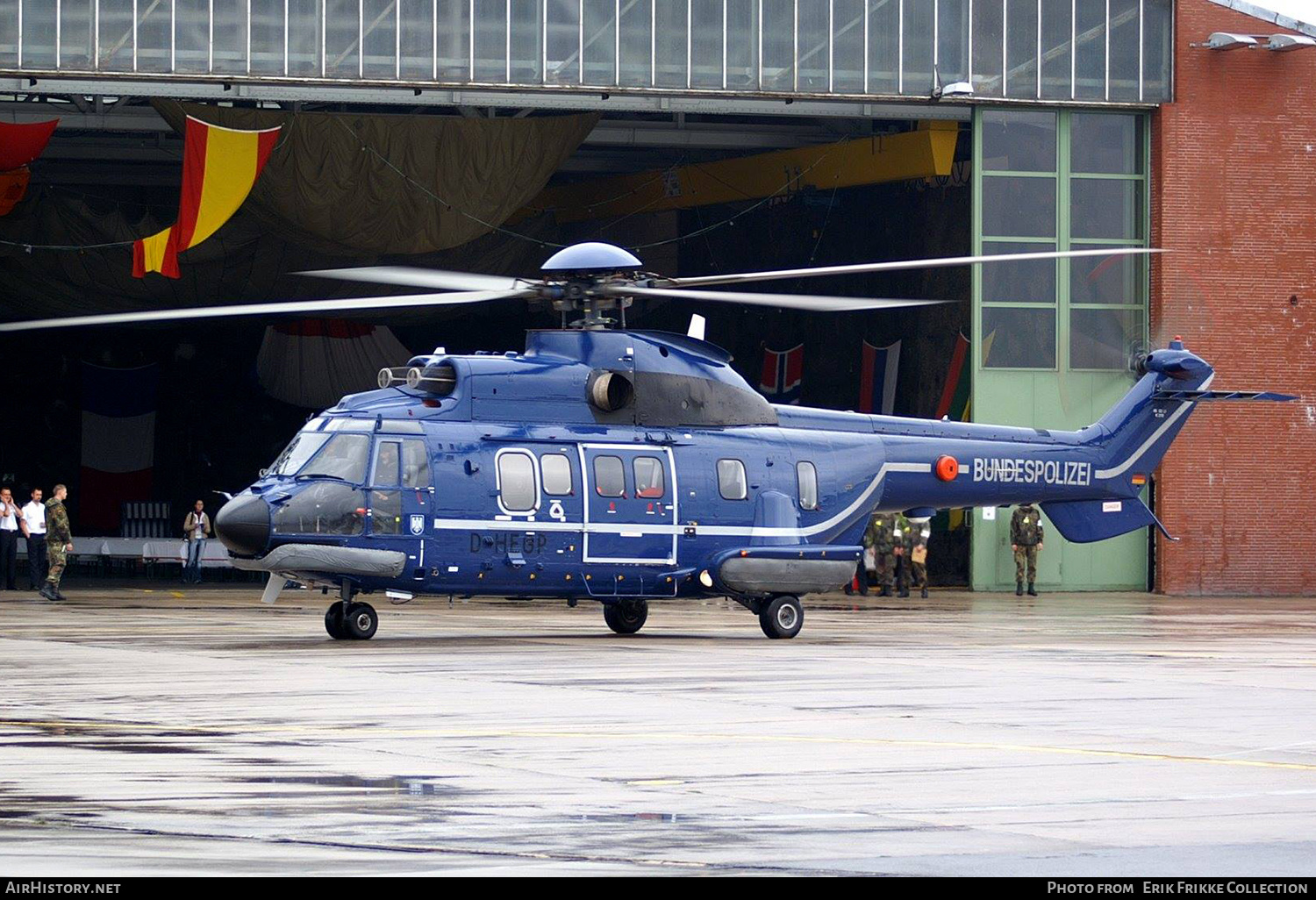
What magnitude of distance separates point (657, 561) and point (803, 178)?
843 inches

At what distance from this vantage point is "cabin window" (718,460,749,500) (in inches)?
844

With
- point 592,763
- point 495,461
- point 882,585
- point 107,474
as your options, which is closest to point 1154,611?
point 882,585

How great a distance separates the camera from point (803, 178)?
135 feet

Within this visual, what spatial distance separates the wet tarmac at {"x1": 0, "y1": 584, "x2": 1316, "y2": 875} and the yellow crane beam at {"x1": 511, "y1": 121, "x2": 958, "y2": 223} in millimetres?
17178

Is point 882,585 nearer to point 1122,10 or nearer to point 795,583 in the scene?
point 1122,10

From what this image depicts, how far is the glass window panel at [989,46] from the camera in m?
34.0

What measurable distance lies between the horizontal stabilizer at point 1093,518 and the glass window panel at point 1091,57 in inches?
494

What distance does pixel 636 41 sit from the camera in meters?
32.5

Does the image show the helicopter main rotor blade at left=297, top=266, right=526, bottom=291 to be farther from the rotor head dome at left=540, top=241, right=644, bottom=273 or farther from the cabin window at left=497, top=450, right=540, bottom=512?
the cabin window at left=497, top=450, right=540, bottom=512

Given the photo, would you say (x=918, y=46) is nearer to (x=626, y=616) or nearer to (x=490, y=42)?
(x=490, y=42)

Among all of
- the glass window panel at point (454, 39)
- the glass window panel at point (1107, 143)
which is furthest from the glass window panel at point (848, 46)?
the glass window panel at point (454, 39)

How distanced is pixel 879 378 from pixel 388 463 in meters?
23.2

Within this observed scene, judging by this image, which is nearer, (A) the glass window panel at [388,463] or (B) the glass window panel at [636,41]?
(A) the glass window panel at [388,463]

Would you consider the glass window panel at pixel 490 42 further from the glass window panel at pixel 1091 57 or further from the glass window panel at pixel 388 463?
the glass window panel at pixel 388 463
